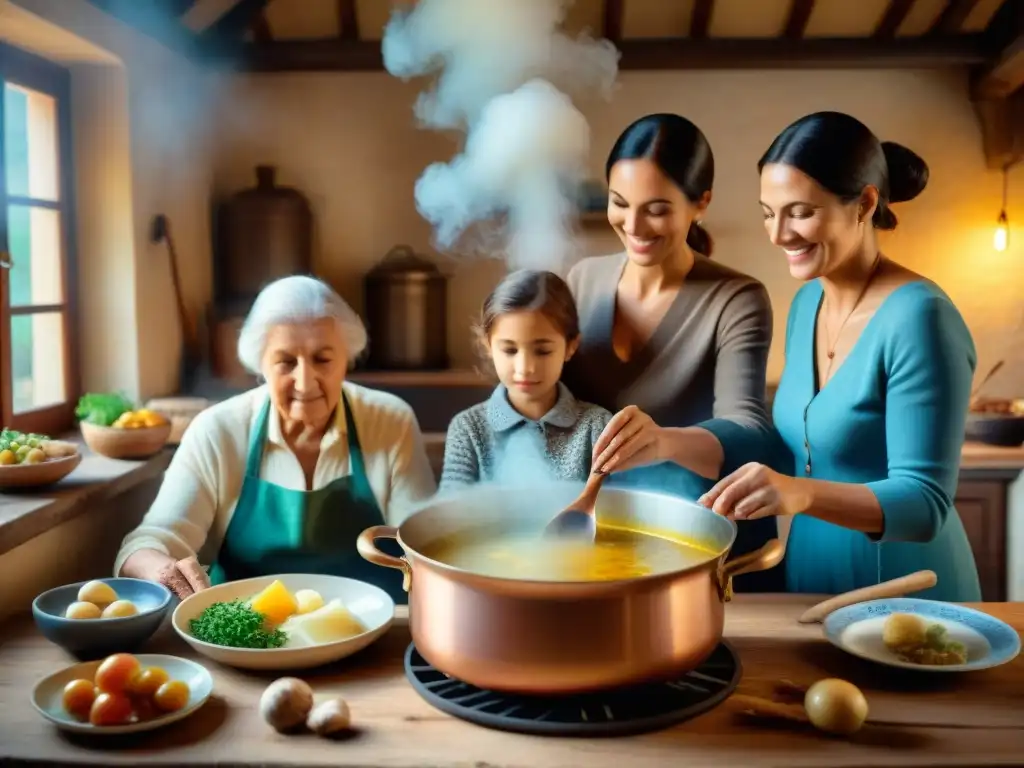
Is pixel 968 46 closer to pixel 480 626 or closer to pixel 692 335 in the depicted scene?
pixel 692 335

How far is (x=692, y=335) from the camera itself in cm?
164

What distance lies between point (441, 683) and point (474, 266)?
8.04 feet

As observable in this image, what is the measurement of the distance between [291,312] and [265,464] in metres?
0.34

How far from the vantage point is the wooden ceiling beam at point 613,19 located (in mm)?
2693

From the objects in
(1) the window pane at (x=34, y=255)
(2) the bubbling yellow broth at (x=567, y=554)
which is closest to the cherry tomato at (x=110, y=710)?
(2) the bubbling yellow broth at (x=567, y=554)

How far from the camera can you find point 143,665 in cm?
116

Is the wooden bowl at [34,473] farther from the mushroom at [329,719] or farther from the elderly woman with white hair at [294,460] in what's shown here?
the mushroom at [329,719]

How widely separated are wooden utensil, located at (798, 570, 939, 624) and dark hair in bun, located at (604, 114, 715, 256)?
0.72m

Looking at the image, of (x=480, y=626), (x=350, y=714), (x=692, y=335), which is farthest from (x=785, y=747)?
(x=692, y=335)

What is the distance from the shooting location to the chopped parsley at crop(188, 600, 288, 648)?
1.19 metres

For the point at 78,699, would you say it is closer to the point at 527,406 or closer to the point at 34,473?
the point at 527,406

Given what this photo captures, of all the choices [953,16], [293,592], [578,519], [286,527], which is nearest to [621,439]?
[578,519]

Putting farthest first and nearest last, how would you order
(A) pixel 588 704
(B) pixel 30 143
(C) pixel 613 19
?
(B) pixel 30 143 < (C) pixel 613 19 < (A) pixel 588 704

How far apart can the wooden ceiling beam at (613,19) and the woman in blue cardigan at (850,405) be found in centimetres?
139
